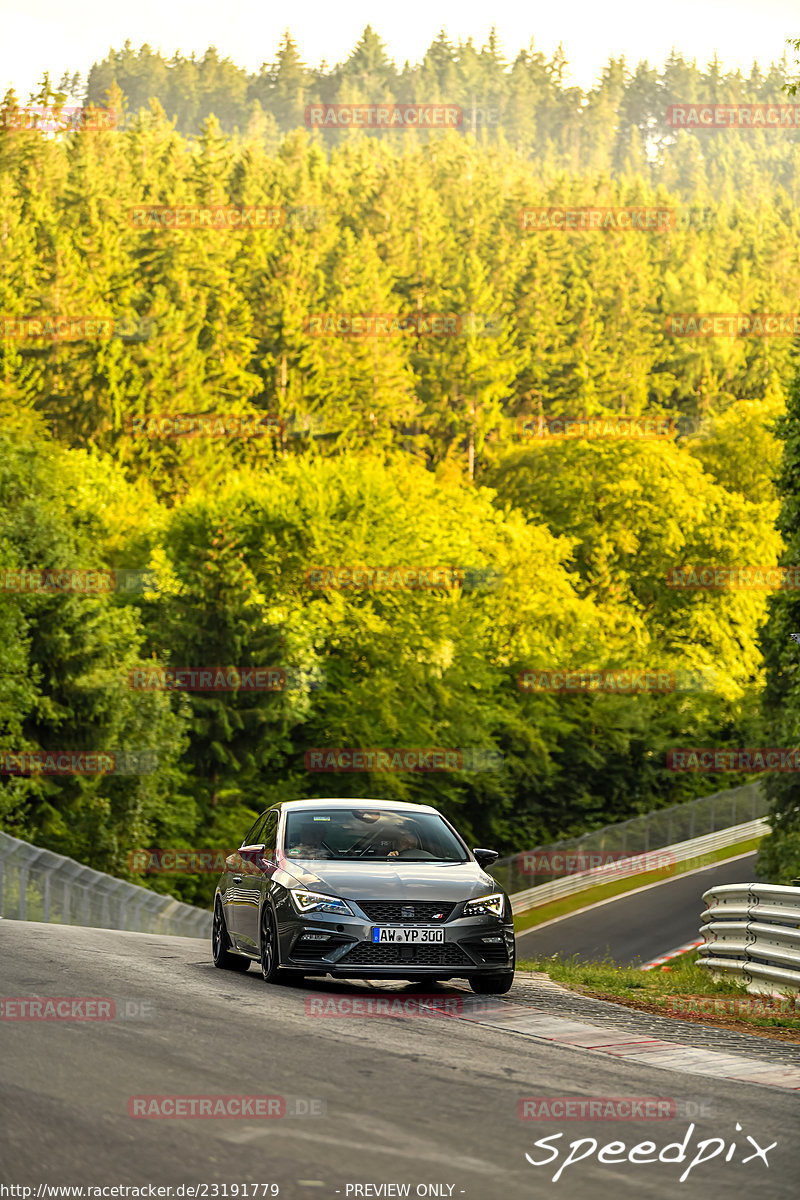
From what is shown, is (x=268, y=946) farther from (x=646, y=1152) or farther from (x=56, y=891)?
(x=56, y=891)

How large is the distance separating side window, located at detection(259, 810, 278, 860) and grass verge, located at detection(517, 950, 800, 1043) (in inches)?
117

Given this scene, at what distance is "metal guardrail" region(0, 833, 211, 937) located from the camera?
85.3 ft

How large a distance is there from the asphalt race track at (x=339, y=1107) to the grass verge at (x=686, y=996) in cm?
130

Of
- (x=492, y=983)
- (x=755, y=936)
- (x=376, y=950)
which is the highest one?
(x=376, y=950)

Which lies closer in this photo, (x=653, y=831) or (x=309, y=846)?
(x=309, y=846)

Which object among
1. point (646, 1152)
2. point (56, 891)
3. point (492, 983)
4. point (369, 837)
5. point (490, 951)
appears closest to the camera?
point (646, 1152)

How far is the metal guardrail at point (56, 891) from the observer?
25984mm

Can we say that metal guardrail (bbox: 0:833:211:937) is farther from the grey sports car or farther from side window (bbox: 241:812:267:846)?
the grey sports car

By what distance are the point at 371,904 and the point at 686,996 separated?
376 centimetres

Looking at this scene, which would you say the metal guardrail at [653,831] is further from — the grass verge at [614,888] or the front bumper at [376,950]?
the front bumper at [376,950]

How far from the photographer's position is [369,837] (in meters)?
13.9

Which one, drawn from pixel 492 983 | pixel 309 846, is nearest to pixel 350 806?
pixel 309 846

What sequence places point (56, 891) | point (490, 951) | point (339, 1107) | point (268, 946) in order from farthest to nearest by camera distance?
point (56, 891), point (268, 946), point (490, 951), point (339, 1107)

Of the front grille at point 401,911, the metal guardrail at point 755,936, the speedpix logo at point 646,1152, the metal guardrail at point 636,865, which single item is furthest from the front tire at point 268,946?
the metal guardrail at point 636,865
